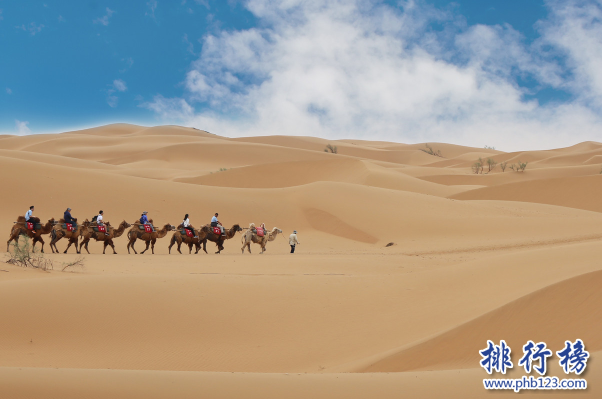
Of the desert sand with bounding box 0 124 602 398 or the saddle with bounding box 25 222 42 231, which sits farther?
the saddle with bounding box 25 222 42 231

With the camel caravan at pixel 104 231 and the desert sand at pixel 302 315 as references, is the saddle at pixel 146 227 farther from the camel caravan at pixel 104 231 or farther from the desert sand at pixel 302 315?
the desert sand at pixel 302 315

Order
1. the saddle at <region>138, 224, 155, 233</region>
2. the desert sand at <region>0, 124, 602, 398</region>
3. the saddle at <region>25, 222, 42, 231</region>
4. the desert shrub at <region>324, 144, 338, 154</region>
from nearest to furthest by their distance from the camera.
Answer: the desert sand at <region>0, 124, 602, 398</region> → the saddle at <region>25, 222, 42, 231</region> → the saddle at <region>138, 224, 155, 233</region> → the desert shrub at <region>324, 144, 338, 154</region>

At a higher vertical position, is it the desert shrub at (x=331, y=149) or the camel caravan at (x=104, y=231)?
the desert shrub at (x=331, y=149)

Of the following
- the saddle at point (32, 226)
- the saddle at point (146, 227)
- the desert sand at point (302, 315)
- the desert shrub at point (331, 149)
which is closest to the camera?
the desert sand at point (302, 315)

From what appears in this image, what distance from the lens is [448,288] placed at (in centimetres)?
1187

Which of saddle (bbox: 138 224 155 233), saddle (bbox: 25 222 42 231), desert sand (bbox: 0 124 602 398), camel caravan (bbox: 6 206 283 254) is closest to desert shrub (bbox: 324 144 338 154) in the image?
desert sand (bbox: 0 124 602 398)

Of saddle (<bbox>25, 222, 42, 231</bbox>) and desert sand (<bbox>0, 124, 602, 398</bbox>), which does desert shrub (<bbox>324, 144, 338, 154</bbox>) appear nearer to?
desert sand (<bbox>0, 124, 602, 398</bbox>)

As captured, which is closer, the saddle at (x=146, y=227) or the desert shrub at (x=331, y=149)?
the saddle at (x=146, y=227)

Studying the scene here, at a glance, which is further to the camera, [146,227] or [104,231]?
[146,227]

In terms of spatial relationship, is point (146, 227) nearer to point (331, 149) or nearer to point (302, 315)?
point (302, 315)

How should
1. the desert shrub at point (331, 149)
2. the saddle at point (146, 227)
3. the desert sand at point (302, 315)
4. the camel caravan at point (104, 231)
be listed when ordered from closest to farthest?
the desert sand at point (302, 315)
the camel caravan at point (104, 231)
the saddle at point (146, 227)
the desert shrub at point (331, 149)

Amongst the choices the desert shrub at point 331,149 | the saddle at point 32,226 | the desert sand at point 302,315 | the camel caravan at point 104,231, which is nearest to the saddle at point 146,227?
the camel caravan at point 104,231

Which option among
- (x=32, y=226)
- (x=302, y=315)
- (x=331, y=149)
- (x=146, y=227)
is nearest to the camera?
(x=302, y=315)

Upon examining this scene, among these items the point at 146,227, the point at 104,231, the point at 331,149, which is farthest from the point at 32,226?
the point at 331,149
